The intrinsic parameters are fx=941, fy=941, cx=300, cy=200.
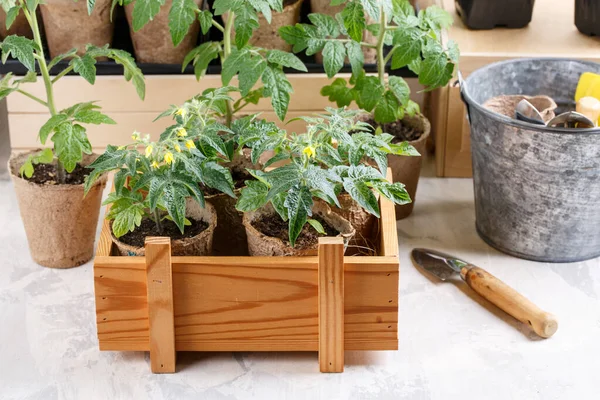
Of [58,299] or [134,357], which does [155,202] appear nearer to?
[134,357]

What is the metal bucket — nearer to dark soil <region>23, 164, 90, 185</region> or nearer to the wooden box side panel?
the wooden box side panel

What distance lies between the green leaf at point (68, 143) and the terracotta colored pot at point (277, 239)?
326 mm

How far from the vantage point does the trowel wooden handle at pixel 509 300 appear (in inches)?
65.2

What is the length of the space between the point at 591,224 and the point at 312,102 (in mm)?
669

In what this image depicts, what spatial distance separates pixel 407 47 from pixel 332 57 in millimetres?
157

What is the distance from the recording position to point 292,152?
5.01 ft

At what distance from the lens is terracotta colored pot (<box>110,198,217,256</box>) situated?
5.08 feet

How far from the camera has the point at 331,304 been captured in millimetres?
1534

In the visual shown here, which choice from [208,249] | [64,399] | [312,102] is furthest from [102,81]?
[64,399]

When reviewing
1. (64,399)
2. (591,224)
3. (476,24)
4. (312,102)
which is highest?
(476,24)

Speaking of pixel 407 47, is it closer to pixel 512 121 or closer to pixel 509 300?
pixel 512 121

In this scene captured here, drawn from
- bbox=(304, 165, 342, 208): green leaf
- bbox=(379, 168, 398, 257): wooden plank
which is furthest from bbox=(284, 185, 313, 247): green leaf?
bbox=(379, 168, 398, 257): wooden plank

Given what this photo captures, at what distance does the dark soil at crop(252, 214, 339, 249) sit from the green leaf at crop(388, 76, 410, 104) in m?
0.43

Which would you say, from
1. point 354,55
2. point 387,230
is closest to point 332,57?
point 354,55
